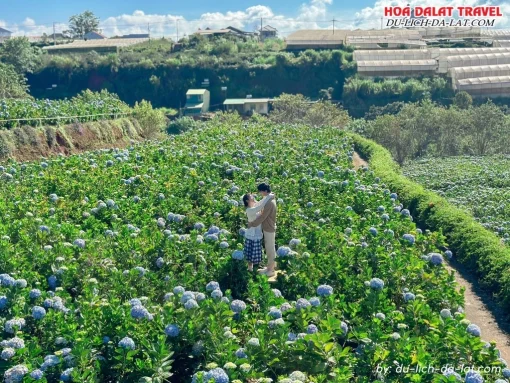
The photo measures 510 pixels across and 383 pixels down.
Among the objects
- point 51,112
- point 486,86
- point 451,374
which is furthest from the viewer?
point 486,86

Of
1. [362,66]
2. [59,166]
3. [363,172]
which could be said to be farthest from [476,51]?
[59,166]

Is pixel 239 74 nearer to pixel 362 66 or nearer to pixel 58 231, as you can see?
pixel 362 66

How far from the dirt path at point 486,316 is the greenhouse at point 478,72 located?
4901cm

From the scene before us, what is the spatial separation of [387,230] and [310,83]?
178 ft

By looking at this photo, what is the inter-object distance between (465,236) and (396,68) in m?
50.5

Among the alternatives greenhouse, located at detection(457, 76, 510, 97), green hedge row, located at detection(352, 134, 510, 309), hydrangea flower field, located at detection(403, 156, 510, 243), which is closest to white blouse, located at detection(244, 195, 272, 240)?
green hedge row, located at detection(352, 134, 510, 309)

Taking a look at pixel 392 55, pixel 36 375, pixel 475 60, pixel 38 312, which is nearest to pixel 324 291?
pixel 38 312

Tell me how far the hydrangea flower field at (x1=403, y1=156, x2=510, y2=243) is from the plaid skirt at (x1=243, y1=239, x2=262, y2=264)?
7600 millimetres

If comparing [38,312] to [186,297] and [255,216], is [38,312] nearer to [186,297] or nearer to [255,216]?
[186,297]

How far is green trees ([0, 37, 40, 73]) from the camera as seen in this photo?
58.4m

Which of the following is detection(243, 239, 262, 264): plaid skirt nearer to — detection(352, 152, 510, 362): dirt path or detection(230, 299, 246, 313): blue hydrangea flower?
detection(230, 299, 246, 313): blue hydrangea flower

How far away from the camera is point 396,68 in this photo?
61312 millimetres

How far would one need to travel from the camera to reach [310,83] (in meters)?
62.8

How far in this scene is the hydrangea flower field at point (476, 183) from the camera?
17.1m
